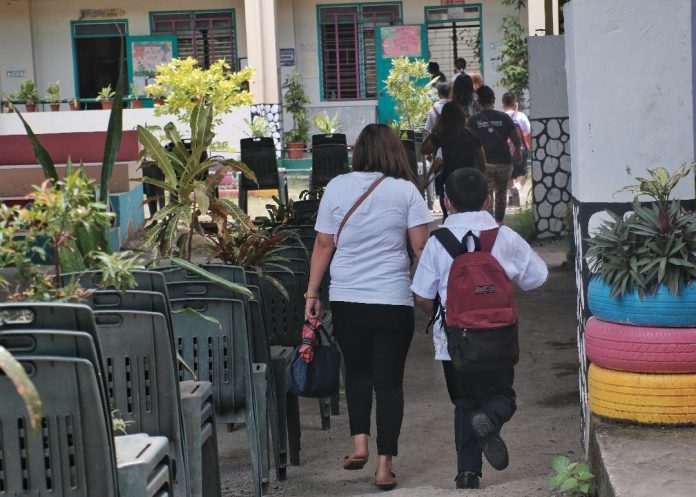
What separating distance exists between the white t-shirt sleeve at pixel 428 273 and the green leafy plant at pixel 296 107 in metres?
16.4

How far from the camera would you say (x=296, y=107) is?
2167cm

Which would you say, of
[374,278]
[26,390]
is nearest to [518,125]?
[374,278]

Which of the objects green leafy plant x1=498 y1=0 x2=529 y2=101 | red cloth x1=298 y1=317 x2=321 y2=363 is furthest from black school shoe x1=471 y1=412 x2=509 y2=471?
green leafy plant x1=498 y1=0 x2=529 y2=101

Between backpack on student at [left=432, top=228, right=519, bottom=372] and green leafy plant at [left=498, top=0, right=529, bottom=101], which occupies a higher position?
green leafy plant at [left=498, top=0, right=529, bottom=101]

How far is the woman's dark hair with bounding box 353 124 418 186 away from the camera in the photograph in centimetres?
562

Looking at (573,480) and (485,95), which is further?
(485,95)

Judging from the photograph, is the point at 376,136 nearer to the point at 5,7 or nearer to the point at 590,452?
the point at 590,452

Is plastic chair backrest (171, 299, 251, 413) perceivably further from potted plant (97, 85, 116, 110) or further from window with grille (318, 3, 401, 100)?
window with grille (318, 3, 401, 100)

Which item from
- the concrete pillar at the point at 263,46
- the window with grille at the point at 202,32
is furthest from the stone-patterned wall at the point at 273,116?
the window with grille at the point at 202,32

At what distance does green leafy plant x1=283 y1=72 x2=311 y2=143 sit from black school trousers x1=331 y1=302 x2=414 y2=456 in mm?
16070

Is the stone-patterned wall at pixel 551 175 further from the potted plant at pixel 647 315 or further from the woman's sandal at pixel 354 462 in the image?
the potted plant at pixel 647 315

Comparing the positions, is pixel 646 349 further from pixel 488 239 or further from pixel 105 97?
pixel 105 97

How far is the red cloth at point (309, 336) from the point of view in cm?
550

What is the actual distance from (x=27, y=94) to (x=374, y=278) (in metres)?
16.8
